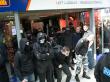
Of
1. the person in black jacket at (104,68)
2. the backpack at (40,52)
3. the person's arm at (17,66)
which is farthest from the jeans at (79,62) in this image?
the person in black jacket at (104,68)

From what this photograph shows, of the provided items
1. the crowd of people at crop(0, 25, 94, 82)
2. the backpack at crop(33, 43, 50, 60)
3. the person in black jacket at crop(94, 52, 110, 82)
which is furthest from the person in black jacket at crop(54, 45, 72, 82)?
the person in black jacket at crop(94, 52, 110, 82)

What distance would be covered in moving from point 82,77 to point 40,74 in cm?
223

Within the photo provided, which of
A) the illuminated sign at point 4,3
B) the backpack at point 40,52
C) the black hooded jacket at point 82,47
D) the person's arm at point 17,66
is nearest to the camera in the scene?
the person's arm at point 17,66

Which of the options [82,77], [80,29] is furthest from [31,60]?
[80,29]

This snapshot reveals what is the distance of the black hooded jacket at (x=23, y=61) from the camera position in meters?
6.61

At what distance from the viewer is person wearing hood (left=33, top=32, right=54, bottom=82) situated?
7.08m

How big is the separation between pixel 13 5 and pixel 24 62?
1410mm

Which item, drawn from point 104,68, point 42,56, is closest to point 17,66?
point 42,56

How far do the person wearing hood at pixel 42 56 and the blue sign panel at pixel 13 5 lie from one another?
2.64 feet

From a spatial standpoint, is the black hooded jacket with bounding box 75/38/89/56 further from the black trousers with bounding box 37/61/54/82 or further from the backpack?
the backpack

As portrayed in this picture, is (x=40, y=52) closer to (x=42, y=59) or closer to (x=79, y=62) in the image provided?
(x=42, y=59)

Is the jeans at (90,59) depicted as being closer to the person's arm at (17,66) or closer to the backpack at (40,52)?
the backpack at (40,52)

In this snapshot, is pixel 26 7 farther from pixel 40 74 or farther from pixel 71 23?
pixel 71 23

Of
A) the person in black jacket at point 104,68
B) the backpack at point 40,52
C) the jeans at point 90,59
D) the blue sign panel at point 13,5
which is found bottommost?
the jeans at point 90,59
